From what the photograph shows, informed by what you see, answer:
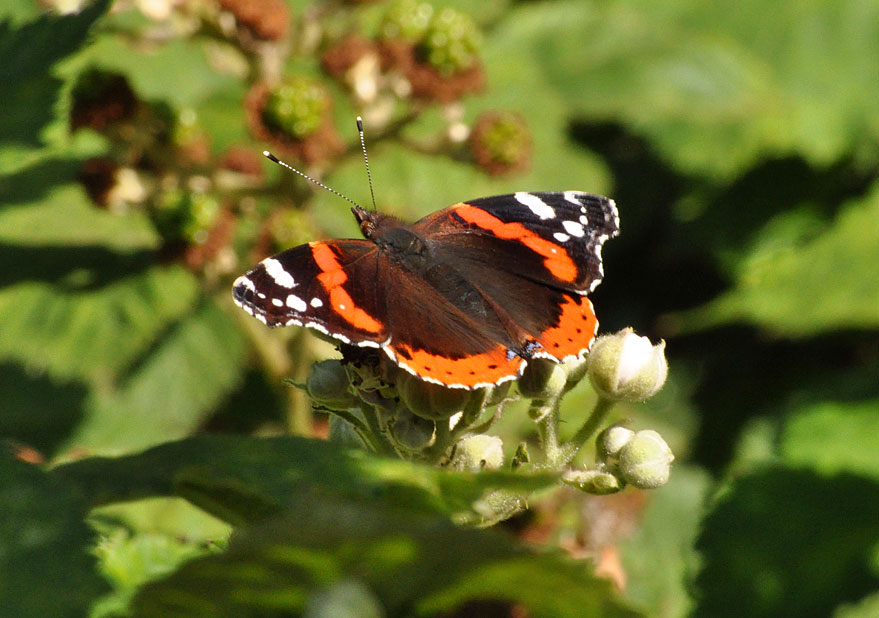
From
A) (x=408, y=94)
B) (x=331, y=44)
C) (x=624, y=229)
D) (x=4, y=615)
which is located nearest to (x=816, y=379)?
(x=624, y=229)

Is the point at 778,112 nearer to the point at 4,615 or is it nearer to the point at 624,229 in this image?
the point at 624,229

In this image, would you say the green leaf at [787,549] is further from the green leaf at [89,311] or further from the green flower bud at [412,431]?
the green leaf at [89,311]

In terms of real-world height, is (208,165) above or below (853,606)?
above

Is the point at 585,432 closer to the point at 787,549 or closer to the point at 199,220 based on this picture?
the point at 787,549

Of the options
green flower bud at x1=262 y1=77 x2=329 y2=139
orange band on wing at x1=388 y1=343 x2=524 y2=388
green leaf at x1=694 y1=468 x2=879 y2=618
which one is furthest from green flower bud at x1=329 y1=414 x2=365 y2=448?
green flower bud at x1=262 y1=77 x2=329 y2=139

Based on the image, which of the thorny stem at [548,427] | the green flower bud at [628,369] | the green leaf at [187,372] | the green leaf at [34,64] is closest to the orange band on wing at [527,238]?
the green flower bud at [628,369]

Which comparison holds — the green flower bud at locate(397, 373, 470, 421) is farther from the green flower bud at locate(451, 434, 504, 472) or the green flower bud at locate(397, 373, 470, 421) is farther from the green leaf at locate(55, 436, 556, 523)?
the green leaf at locate(55, 436, 556, 523)

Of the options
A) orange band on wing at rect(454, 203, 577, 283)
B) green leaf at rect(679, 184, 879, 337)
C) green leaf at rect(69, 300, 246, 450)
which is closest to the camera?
orange band on wing at rect(454, 203, 577, 283)

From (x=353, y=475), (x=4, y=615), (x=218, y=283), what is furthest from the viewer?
(x=218, y=283)
